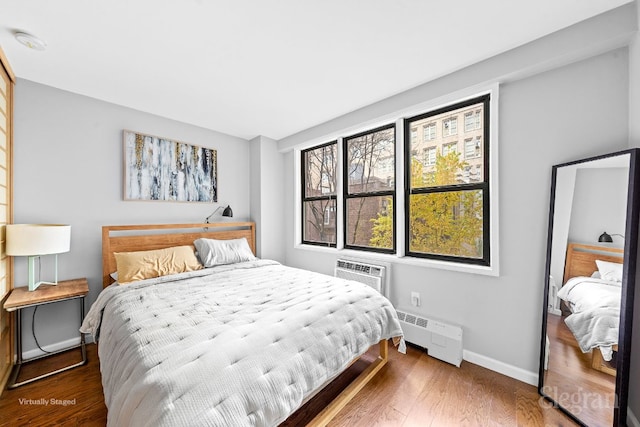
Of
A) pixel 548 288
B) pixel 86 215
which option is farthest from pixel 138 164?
pixel 548 288

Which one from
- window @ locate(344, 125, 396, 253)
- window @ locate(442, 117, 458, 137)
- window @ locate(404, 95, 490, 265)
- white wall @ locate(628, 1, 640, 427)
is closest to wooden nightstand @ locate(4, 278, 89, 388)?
window @ locate(344, 125, 396, 253)

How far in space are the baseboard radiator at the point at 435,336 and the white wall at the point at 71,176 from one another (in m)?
2.98

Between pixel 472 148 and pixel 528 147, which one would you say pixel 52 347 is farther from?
pixel 528 147

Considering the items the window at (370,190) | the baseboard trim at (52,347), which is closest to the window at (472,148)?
the window at (370,190)

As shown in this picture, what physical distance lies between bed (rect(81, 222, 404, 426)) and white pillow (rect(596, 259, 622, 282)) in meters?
1.31

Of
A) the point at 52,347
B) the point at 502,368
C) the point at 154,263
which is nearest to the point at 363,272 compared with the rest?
the point at 502,368

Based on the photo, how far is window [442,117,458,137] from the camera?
234cm

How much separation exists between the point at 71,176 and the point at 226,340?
7.97 feet

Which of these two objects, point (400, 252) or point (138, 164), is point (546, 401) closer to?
point (400, 252)

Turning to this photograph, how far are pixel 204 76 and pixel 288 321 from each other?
2.09m

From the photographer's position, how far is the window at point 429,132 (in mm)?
2477

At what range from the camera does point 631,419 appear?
1.41 meters

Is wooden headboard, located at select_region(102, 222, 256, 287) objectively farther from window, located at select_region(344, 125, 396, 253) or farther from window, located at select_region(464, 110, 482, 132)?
window, located at select_region(464, 110, 482, 132)

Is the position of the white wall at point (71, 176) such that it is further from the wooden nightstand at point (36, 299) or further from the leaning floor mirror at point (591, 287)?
the leaning floor mirror at point (591, 287)
